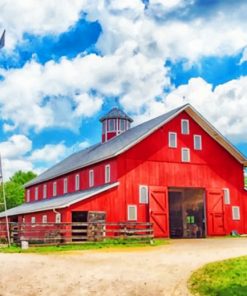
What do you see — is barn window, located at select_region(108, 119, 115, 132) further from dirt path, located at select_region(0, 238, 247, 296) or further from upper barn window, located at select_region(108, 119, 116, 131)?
dirt path, located at select_region(0, 238, 247, 296)

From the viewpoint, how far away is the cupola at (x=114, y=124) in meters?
40.0

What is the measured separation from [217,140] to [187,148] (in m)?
2.65

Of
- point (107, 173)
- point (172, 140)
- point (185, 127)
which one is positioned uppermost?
point (185, 127)

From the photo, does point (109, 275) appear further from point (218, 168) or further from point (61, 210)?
point (218, 168)

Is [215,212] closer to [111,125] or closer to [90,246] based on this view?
[90,246]

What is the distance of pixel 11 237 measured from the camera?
25.2 meters

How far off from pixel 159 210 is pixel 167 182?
202cm

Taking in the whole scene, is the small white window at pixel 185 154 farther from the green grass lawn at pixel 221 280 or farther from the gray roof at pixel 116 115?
the green grass lawn at pixel 221 280

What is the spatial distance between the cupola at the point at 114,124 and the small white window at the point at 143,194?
10.2m

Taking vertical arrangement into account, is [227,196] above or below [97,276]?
above

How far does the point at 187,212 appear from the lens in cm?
3584

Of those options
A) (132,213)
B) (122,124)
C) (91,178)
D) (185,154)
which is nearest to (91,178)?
(91,178)

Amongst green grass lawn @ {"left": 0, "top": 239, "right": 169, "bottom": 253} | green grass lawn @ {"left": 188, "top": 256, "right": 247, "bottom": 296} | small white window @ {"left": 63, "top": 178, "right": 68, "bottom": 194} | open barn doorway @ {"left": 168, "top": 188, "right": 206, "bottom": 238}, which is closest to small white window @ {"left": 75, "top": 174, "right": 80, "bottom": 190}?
small white window @ {"left": 63, "top": 178, "right": 68, "bottom": 194}

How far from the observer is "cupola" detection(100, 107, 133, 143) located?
1575 inches
